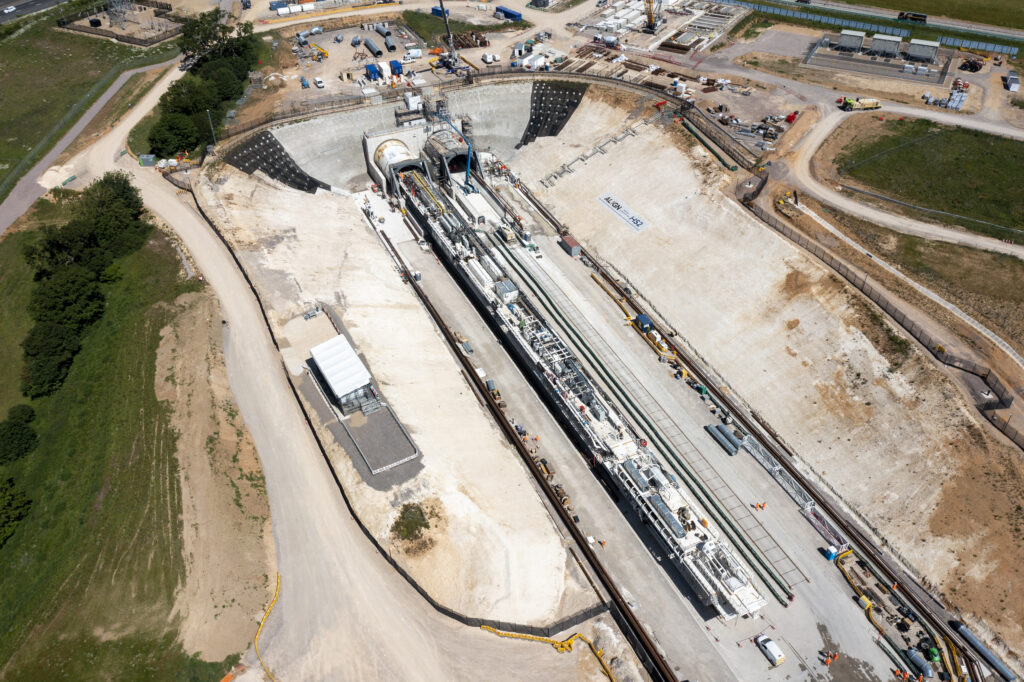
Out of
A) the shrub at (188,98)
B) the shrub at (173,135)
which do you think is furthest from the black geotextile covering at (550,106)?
the shrub at (173,135)

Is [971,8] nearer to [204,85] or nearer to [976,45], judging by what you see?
[976,45]

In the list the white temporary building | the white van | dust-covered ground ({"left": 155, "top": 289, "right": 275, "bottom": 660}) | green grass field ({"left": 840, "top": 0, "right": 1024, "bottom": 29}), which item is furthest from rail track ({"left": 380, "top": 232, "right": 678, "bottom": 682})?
green grass field ({"left": 840, "top": 0, "right": 1024, "bottom": 29})

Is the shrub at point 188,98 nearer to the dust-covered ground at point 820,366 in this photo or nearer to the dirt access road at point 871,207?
the dust-covered ground at point 820,366

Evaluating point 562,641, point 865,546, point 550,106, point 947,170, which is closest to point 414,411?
point 562,641

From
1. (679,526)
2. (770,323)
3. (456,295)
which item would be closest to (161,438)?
(456,295)

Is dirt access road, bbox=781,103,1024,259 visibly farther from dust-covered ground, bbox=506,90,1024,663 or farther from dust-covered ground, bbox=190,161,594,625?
dust-covered ground, bbox=190,161,594,625

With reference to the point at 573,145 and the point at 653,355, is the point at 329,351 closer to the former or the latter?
the point at 653,355
